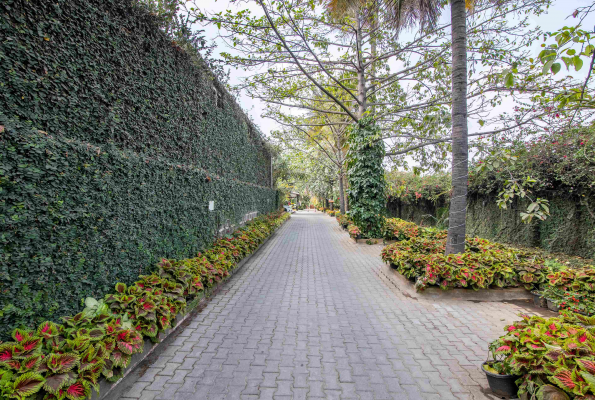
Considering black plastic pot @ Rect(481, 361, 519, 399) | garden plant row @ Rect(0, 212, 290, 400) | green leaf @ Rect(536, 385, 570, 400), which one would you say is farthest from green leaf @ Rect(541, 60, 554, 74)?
garden plant row @ Rect(0, 212, 290, 400)

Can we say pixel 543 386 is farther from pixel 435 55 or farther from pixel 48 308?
pixel 435 55

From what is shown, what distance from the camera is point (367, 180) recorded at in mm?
9805

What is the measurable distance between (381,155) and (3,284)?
967 cm

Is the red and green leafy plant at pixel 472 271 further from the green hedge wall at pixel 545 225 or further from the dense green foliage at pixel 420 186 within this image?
the dense green foliage at pixel 420 186

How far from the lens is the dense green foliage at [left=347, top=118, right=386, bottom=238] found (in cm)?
975

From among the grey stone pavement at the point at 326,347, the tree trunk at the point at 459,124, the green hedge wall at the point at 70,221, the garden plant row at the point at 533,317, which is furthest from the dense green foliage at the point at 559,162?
the green hedge wall at the point at 70,221

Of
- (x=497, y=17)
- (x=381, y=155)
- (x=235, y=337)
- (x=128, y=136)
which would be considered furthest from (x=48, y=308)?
(x=497, y=17)

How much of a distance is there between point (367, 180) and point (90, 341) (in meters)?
8.89

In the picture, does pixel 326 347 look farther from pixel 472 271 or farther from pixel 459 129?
pixel 459 129

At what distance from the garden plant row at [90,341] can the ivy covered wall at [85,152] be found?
21cm

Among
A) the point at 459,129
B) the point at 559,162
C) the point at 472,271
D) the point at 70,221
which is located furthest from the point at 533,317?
the point at 559,162

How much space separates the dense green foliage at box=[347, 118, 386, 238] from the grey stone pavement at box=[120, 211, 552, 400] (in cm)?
487

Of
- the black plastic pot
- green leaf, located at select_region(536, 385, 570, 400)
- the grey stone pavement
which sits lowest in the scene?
the grey stone pavement

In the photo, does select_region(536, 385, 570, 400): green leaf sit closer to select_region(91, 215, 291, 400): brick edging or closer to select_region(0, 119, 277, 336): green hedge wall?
select_region(91, 215, 291, 400): brick edging
